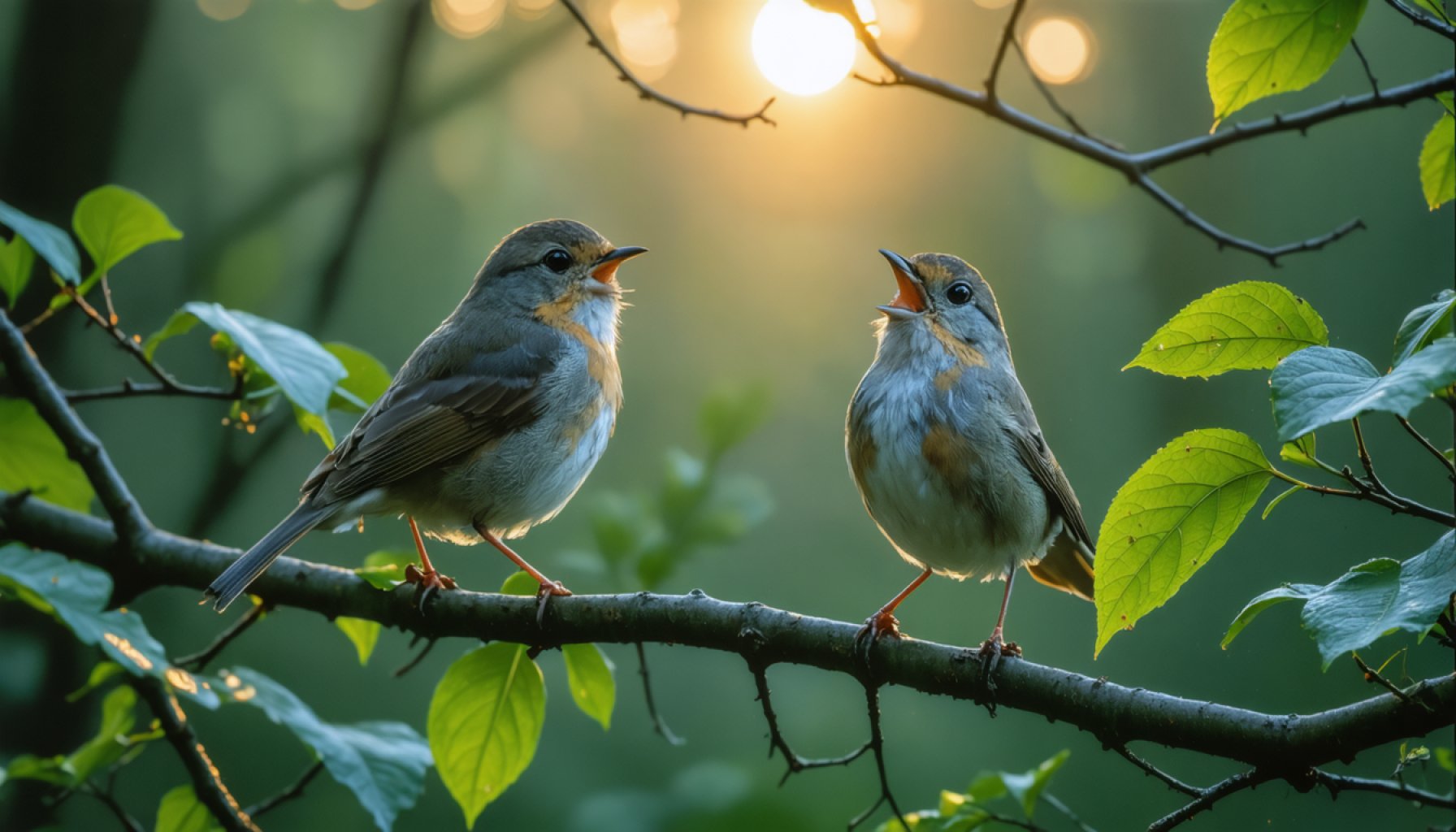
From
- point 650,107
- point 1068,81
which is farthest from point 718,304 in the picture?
point 1068,81

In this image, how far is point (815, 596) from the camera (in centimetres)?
405

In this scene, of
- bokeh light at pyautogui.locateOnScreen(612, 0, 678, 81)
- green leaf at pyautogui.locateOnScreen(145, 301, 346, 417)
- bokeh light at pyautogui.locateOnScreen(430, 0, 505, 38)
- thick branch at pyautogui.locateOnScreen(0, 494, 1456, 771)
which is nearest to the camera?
thick branch at pyautogui.locateOnScreen(0, 494, 1456, 771)

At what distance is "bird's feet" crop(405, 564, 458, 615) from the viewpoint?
1553mm

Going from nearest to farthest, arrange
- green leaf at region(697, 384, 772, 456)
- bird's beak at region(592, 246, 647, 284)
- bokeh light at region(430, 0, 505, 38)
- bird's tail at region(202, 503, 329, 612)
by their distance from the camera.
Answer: bird's tail at region(202, 503, 329, 612)
bird's beak at region(592, 246, 647, 284)
green leaf at region(697, 384, 772, 456)
bokeh light at region(430, 0, 505, 38)

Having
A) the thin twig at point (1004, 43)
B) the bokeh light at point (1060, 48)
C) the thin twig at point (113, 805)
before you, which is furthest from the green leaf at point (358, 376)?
the bokeh light at point (1060, 48)

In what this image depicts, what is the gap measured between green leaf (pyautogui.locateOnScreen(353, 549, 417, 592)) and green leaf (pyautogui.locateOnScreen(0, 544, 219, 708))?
235 mm

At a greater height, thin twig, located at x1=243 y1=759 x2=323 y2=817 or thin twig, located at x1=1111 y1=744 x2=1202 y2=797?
thin twig, located at x1=1111 y1=744 x2=1202 y2=797

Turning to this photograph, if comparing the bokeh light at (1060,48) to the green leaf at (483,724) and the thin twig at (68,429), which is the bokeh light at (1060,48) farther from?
the thin twig at (68,429)

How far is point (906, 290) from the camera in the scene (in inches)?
79.4

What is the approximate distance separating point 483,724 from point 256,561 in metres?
0.39

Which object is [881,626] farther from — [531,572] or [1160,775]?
[531,572]

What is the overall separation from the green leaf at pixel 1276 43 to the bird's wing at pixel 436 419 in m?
1.37

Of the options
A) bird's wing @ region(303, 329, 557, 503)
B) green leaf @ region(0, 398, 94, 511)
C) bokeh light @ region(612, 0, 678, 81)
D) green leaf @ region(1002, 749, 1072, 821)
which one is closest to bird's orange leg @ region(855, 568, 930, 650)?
green leaf @ region(1002, 749, 1072, 821)

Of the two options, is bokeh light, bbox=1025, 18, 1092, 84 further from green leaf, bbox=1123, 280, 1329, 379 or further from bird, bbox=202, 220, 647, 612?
green leaf, bbox=1123, 280, 1329, 379
